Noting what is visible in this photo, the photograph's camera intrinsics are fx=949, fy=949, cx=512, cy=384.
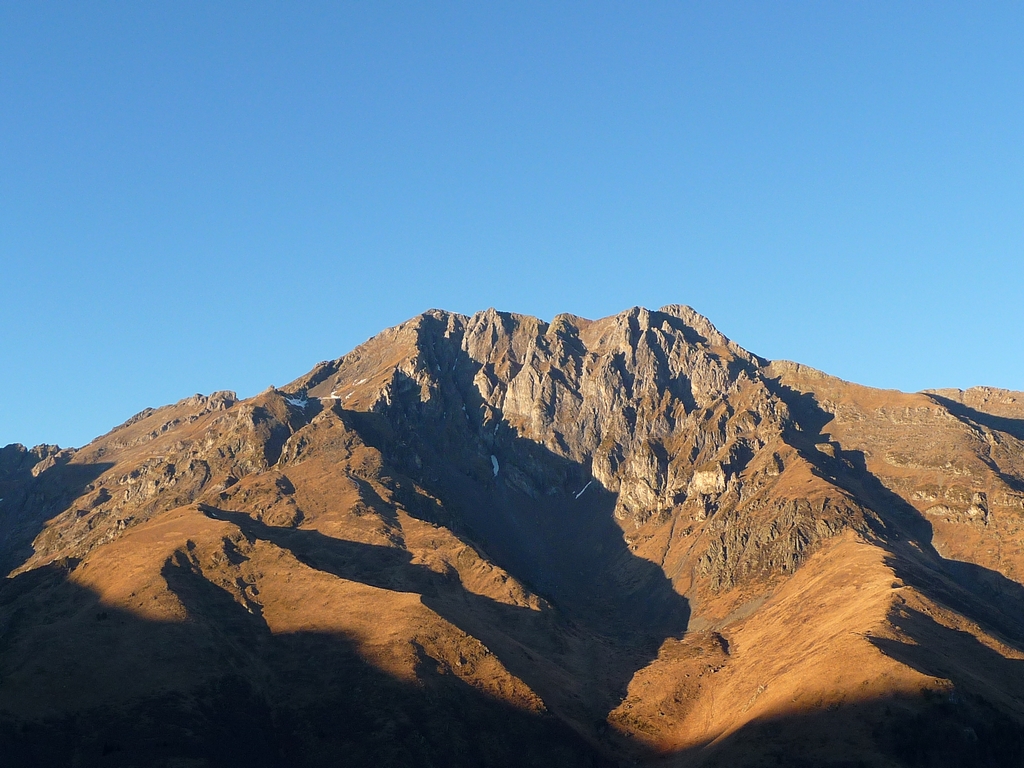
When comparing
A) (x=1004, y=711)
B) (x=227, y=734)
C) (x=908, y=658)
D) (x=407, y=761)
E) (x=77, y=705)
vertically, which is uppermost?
(x=77, y=705)

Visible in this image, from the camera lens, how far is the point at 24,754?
171000 mm

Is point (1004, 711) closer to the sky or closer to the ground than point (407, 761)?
closer to the ground

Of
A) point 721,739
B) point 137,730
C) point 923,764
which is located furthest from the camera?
point 721,739

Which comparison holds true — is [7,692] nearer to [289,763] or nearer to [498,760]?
[289,763]

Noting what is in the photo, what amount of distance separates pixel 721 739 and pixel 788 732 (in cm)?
1729

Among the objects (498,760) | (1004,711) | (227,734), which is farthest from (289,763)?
(1004,711)

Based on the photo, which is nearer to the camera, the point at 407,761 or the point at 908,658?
the point at 407,761

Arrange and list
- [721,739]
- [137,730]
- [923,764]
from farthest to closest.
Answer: [721,739], [137,730], [923,764]

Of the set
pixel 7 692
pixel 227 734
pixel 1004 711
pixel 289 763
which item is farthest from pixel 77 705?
pixel 1004 711

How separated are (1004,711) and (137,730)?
168083mm

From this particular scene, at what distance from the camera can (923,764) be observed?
6693 inches

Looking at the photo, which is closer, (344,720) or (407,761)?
(407,761)

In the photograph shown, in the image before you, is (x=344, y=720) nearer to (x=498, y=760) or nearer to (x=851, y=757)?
(x=498, y=760)

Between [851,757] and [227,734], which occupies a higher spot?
[227,734]
